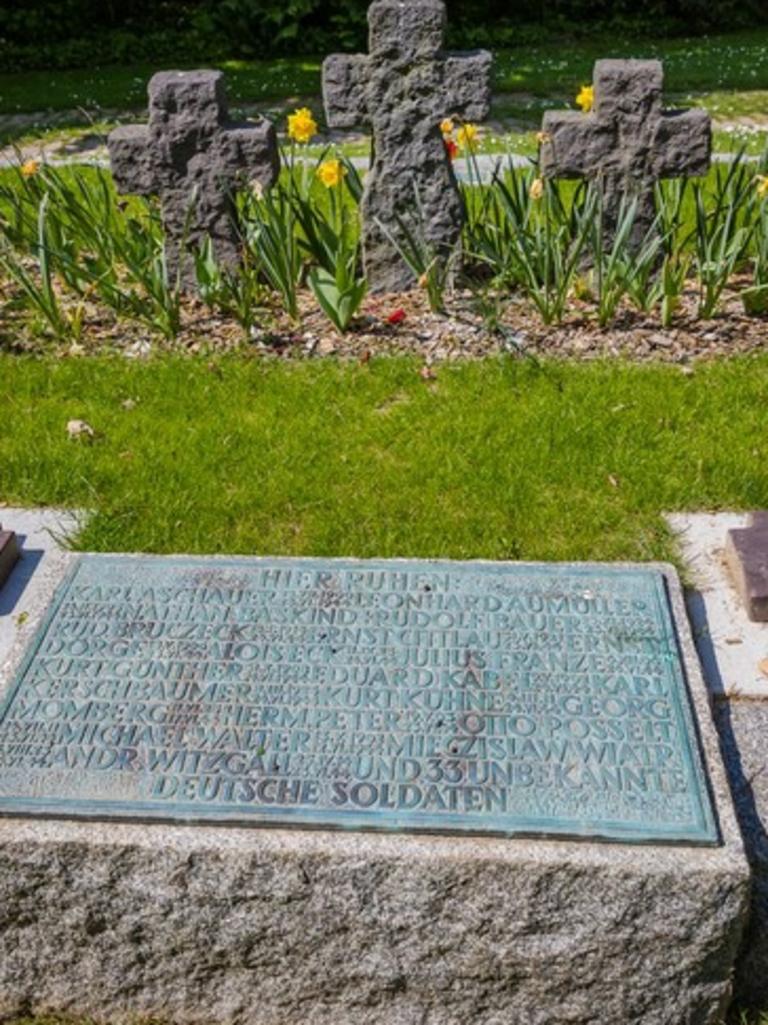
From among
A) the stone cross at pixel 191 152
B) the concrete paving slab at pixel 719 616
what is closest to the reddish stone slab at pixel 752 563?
the concrete paving slab at pixel 719 616

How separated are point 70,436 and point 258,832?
2.41m

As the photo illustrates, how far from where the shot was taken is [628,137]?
16.4ft

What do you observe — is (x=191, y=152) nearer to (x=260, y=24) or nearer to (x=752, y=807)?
(x=752, y=807)

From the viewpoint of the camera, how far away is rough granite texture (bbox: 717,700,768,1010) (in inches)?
97.2

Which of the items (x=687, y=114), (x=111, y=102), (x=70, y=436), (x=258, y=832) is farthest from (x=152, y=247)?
(x=111, y=102)

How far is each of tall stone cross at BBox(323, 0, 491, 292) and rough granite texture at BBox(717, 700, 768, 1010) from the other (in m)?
2.90

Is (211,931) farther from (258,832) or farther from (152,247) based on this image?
(152,247)

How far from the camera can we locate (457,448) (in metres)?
4.25

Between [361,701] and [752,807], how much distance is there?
886 millimetres

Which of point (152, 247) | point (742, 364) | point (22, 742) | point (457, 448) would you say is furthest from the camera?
point (152, 247)

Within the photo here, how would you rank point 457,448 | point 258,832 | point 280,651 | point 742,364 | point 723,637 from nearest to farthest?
point 258,832
point 280,651
point 723,637
point 457,448
point 742,364

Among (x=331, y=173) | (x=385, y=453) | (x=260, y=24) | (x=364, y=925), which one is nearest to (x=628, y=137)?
(x=331, y=173)

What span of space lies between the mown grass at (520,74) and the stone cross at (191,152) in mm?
5187

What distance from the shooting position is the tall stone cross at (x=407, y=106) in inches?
191
